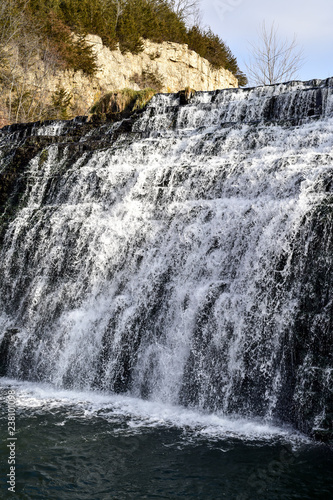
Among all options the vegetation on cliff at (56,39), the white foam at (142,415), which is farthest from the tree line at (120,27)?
the white foam at (142,415)

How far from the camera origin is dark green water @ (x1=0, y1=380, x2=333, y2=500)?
14.6ft

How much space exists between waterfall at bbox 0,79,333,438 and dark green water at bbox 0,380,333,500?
567mm

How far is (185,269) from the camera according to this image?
8156 mm

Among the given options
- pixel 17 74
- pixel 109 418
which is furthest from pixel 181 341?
pixel 17 74

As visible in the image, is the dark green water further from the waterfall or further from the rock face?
the rock face

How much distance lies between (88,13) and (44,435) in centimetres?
3117

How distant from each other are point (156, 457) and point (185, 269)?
3719 millimetres

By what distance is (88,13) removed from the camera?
3028cm

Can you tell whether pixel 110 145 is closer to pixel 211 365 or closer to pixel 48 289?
pixel 48 289

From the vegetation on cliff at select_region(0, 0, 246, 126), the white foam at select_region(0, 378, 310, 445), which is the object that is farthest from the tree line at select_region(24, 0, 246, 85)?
the white foam at select_region(0, 378, 310, 445)

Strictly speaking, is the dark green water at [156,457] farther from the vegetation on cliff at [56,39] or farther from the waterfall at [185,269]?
the vegetation on cliff at [56,39]
